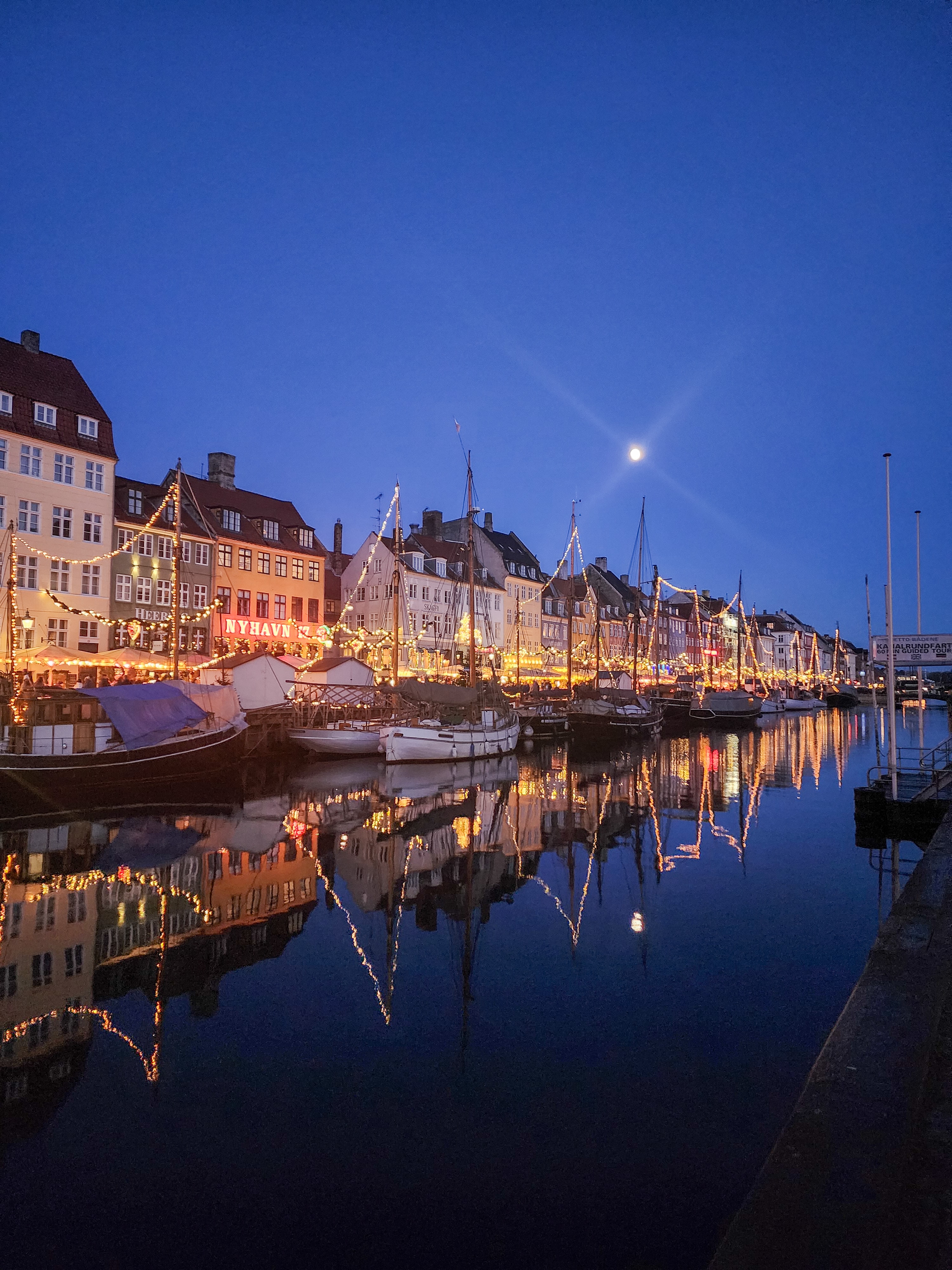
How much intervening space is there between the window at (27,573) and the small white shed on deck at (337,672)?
558 inches

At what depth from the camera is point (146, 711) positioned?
85.7 feet

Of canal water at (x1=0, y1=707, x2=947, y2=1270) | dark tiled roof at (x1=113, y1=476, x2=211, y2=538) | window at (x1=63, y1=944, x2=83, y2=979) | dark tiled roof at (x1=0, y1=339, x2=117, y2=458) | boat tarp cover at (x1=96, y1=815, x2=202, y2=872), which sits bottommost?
canal water at (x1=0, y1=707, x2=947, y2=1270)

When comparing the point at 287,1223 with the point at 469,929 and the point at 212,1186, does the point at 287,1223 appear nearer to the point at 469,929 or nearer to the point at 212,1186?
the point at 212,1186

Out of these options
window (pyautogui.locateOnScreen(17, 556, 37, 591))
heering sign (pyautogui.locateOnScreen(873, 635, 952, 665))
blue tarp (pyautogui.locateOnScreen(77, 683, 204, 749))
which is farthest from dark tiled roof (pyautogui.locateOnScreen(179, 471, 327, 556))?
heering sign (pyautogui.locateOnScreen(873, 635, 952, 665))

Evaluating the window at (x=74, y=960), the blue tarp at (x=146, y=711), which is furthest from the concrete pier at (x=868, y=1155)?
the blue tarp at (x=146, y=711)

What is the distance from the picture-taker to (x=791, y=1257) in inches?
151

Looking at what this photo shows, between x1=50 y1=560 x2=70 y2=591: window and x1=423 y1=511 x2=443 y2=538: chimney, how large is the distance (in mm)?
39719

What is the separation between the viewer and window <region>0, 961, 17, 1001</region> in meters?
9.80

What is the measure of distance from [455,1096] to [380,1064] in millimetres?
1065

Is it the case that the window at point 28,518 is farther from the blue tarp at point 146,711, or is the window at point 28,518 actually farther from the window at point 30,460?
the blue tarp at point 146,711

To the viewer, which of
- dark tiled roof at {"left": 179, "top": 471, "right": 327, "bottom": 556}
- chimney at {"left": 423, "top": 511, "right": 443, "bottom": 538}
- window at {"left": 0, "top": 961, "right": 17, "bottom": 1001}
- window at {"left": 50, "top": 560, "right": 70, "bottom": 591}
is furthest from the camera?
chimney at {"left": 423, "top": 511, "right": 443, "bottom": 538}

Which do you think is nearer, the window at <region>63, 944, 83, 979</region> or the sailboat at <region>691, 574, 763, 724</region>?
the window at <region>63, 944, 83, 979</region>

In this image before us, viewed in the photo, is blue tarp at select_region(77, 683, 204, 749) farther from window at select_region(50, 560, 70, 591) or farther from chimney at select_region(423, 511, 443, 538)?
chimney at select_region(423, 511, 443, 538)

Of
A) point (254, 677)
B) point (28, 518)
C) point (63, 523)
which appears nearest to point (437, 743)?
point (254, 677)
